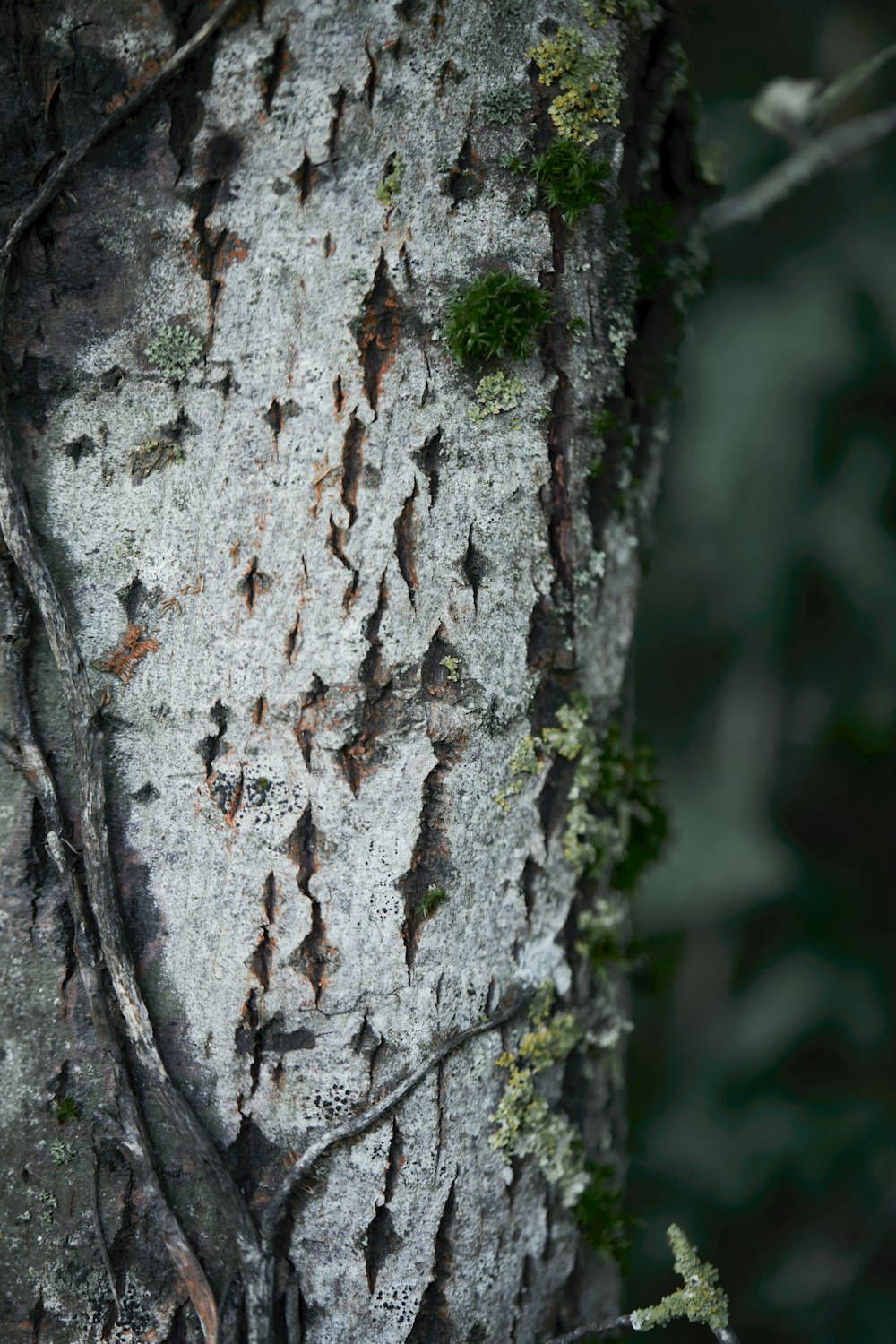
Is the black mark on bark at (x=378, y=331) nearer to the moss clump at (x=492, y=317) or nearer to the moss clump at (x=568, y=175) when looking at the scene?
the moss clump at (x=492, y=317)

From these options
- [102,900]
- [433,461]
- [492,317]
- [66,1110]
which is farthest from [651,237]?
[66,1110]

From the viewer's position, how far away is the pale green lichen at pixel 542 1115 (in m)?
0.99

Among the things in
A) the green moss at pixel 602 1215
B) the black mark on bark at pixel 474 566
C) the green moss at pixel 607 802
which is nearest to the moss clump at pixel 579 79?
the black mark on bark at pixel 474 566

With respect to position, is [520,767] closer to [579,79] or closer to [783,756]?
[579,79]

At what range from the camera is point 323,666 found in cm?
90

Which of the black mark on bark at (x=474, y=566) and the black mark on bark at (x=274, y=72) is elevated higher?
the black mark on bark at (x=274, y=72)

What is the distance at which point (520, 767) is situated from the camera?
0.98 meters

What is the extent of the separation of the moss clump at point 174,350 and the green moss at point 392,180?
0.25 metres

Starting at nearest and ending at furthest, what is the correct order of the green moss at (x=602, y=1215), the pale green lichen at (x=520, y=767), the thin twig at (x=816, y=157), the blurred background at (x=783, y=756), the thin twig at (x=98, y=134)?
the thin twig at (x=98, y=134)
the pale green lichen at (x=520, y=767)
the green moss at (x=602, y=1215)
the thin twig at (x=816, y=157)
the blurred background at (x=783, y=756)

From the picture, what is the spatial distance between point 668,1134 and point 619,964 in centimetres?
186

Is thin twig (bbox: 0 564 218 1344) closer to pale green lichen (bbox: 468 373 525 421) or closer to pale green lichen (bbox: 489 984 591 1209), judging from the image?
pale green lichen (bbox: 489 984 591 1209)

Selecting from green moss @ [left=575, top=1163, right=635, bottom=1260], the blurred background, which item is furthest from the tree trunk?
the blurred background

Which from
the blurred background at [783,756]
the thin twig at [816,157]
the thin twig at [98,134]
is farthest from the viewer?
the blurred background at [783,756]

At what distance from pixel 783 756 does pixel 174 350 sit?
7.69ft
